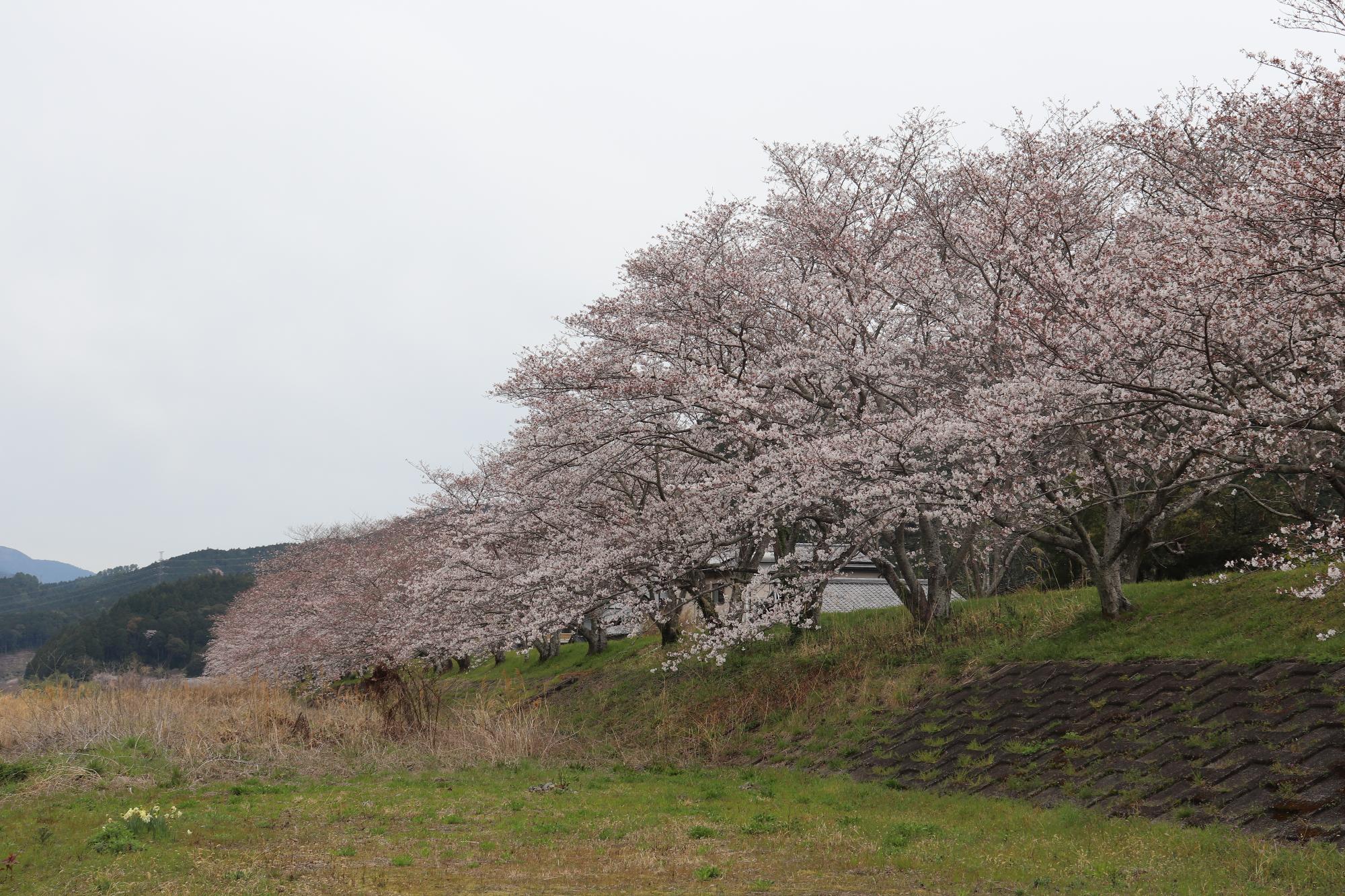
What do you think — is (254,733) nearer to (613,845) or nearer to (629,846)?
(613,845)

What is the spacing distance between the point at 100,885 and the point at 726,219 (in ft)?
53.1

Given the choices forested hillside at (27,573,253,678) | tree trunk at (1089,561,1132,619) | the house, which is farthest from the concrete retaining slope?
forested hillside at (27,573,253,678)

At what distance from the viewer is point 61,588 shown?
139 m

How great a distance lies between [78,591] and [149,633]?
2819 inches

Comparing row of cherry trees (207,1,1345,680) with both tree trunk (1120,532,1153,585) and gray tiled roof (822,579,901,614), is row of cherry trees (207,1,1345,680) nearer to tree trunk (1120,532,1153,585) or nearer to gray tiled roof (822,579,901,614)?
tree trunk (1120,532,1153,585)

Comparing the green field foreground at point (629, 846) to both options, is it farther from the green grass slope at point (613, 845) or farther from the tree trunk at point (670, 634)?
the tree trunk at point (670, 634)

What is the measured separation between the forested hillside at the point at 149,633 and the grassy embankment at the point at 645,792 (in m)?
62.3

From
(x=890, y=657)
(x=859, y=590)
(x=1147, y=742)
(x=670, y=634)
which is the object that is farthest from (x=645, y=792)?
(x=859, y=590)

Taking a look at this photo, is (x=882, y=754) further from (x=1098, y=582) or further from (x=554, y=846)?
(x=554, y=846)

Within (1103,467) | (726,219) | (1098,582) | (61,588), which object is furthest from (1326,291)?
(61,588)

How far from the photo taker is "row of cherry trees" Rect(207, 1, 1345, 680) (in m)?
9.86

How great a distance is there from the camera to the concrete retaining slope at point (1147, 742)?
849cm

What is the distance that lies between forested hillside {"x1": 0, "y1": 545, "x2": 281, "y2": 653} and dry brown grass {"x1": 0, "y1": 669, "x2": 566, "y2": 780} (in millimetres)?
86873

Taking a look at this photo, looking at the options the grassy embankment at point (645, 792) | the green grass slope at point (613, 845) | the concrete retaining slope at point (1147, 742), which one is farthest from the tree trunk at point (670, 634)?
the green grass slope at point (613, 845)
